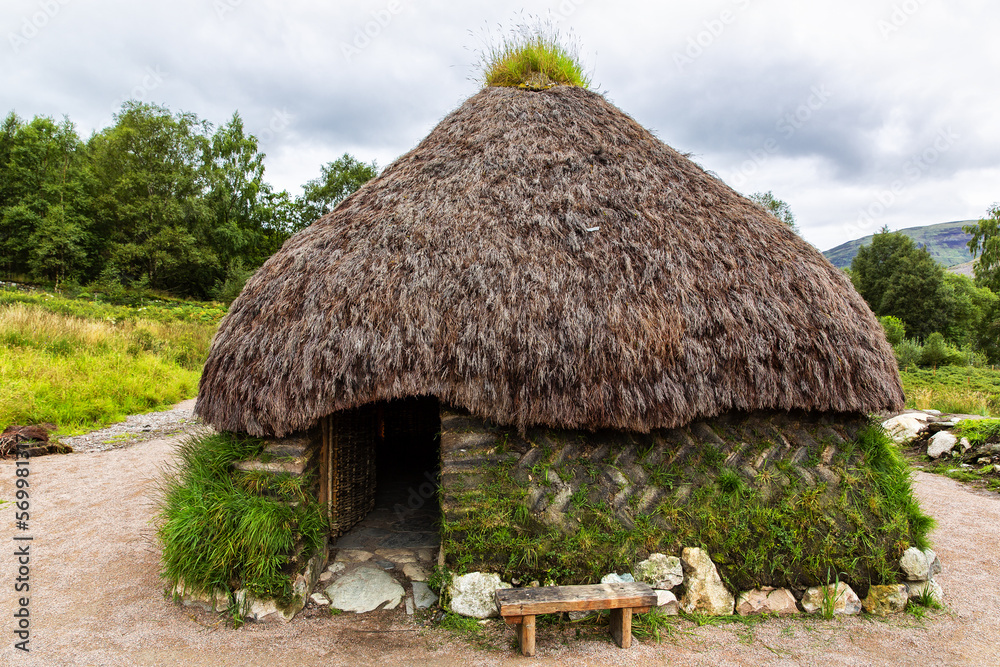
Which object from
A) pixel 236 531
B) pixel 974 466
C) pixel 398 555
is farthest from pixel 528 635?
pixel 974 466

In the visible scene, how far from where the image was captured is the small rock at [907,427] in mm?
8156

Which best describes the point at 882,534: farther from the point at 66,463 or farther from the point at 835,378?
the point at 66,463

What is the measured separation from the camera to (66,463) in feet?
21.6

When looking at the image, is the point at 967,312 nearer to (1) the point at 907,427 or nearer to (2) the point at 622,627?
(1) the point at 907,427

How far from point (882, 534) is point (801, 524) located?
0.63 m

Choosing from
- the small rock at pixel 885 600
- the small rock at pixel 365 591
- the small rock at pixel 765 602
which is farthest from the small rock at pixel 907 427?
the small rock at pixel 365 591

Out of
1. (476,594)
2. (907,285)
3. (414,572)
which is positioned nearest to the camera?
(476,594)

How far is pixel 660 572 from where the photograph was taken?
3258 mm

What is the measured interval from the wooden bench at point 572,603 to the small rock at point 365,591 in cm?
98

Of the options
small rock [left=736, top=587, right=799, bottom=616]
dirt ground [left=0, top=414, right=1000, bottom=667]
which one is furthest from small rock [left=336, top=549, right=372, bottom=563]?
small rock [left=736, top=587, right=799, bottom=616]

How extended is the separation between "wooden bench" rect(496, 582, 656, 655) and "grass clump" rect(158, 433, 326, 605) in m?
1.48

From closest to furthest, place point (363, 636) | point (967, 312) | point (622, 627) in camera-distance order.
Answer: point (622, 627) < point (363, 636) < point (967, 312)

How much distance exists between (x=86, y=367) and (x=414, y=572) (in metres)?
9.22

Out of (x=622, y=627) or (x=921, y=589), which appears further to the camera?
(x=921, y=589)
